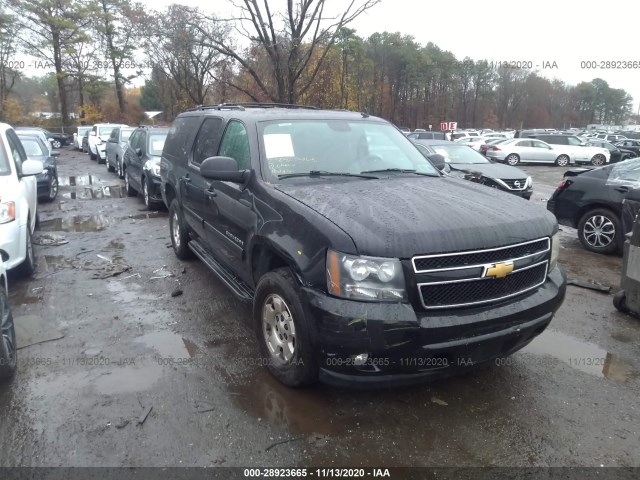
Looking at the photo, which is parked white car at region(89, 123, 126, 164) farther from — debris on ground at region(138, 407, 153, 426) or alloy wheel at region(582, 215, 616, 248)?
debris on ground at region(138, 407, 153, 426)

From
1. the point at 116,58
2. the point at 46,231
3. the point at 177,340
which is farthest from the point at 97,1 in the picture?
the point at 177,340

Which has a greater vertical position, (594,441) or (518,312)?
(518,312)

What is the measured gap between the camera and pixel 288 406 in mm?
3213

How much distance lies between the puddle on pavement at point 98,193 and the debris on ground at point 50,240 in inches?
176

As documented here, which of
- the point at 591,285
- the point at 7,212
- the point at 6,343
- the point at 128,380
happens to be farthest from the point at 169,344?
the point at 591,285

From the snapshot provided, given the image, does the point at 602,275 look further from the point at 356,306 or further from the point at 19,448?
the point at 19,448

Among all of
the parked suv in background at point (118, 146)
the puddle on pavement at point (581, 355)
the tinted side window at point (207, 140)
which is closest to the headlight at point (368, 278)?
the puddle on pavement at point (581, 355)

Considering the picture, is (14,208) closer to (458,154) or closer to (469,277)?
(469,277)

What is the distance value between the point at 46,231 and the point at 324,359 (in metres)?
7.49

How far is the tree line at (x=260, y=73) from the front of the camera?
15233 millimetres

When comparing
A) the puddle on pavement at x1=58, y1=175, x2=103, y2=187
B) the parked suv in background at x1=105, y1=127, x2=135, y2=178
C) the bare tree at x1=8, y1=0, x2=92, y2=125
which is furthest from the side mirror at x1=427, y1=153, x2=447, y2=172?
the bare tree at x1=8, y1=0, x2=92, y2=125

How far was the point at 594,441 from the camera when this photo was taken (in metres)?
2.92

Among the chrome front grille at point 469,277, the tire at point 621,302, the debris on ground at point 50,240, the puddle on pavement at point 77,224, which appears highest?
the chrome front grille at point 469,277

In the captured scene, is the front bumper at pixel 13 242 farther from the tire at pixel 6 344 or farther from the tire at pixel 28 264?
the tire at pixel 6 344
